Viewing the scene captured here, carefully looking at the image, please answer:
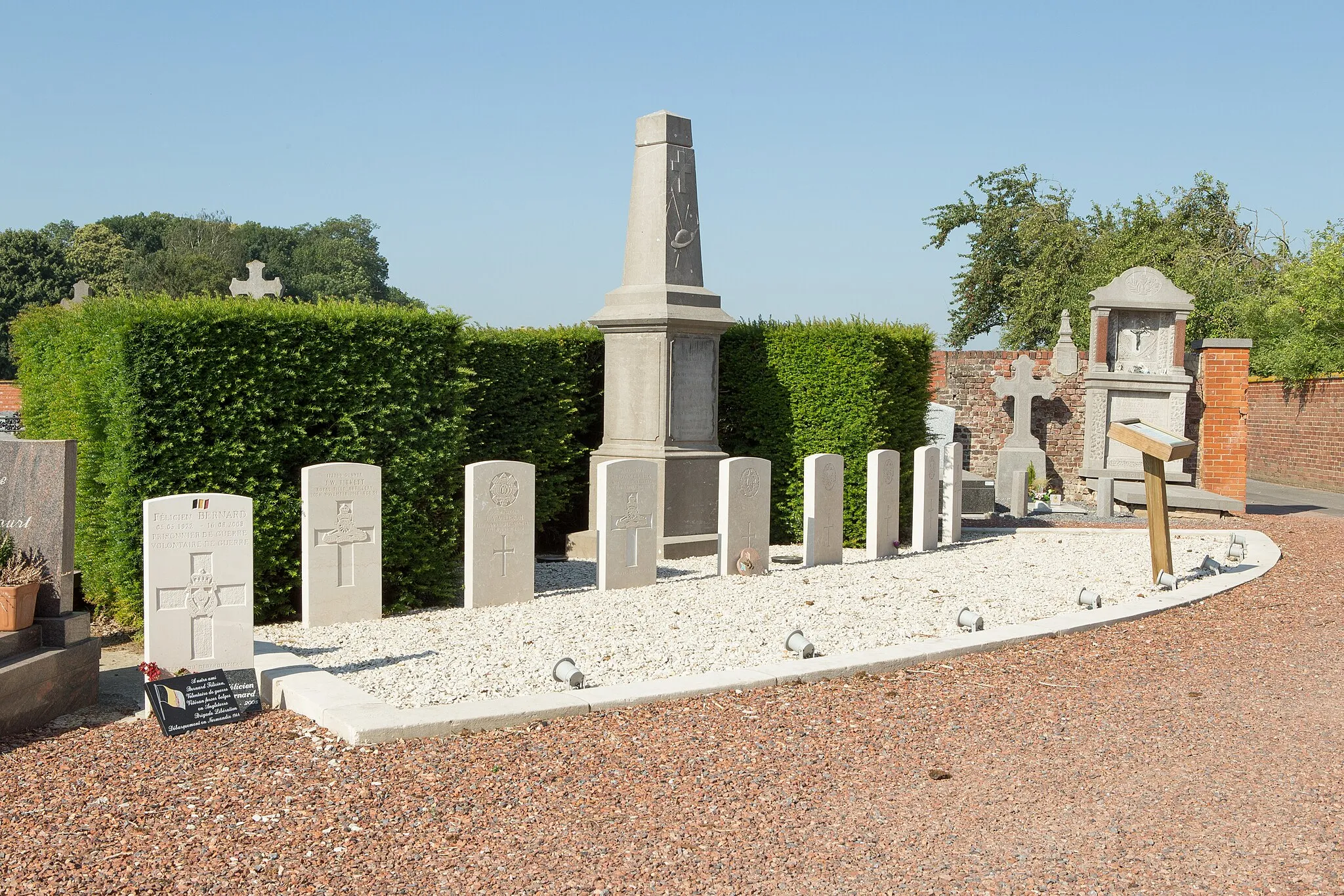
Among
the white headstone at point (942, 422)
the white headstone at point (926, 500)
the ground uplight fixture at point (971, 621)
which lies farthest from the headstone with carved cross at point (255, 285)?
the ground uplight fixture at point (971, 621)

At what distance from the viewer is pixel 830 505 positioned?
952 centimetres

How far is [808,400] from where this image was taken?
11.2 metres

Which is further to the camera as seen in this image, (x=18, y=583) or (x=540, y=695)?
(x=540, y=695)

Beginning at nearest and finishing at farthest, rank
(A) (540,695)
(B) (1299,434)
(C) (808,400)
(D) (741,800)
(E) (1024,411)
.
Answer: (D) (741,800) → (A) (540,695) → (C) (808,400) → (E) (1024,411) → (B) (1299,434)

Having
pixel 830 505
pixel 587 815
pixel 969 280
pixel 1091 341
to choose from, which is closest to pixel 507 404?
pixel 830 505

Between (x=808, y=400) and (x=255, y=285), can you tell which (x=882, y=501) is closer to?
(x=808, y=400)

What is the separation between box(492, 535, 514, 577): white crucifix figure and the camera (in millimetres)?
7559

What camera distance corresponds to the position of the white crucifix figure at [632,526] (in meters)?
8.13

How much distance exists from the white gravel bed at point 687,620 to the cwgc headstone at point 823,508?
238 millimetres

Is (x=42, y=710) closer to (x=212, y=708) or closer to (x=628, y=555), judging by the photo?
(x=212, y=708)

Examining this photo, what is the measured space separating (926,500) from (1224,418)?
28.7 ft

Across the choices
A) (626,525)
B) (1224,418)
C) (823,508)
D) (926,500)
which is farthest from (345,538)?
(1224,418)

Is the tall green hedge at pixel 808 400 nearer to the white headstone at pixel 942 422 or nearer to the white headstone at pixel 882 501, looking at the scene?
the white headstone at pixel 882 501

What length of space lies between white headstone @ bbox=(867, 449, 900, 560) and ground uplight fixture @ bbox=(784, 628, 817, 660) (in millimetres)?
4050
